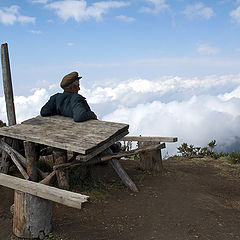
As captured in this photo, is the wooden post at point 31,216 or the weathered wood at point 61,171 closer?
the wooden post at point 31,216

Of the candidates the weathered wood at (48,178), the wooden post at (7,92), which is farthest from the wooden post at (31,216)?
the wooden post at (7,92)

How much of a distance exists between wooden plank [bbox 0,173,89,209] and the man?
2.46m

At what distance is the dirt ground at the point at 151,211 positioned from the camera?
14.2ft

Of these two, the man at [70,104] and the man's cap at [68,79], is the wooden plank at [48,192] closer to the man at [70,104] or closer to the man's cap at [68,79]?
the man at [70,104]

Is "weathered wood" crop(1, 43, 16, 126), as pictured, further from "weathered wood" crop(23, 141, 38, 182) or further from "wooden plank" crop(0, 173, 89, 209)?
"wooden plank" crop(0, 173, 89, 209)

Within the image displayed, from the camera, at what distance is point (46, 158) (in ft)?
30.3

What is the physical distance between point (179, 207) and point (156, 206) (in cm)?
40

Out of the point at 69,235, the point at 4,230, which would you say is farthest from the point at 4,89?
the point at 69,235

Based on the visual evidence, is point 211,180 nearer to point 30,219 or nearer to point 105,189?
point 105,189

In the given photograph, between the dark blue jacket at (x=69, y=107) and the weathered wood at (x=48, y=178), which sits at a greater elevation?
the dark blue jacket at (x=69, y=107)

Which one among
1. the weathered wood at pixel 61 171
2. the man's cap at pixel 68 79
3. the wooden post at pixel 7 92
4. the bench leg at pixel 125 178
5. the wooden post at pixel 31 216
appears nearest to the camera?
the wooden post at pixel 31 216

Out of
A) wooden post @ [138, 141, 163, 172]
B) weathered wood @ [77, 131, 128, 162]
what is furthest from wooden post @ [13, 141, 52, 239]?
wooden post @ [138, 141, 163, 172]

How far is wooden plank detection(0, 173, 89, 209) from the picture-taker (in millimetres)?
3304

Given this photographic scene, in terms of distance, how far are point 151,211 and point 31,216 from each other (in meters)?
2.04
